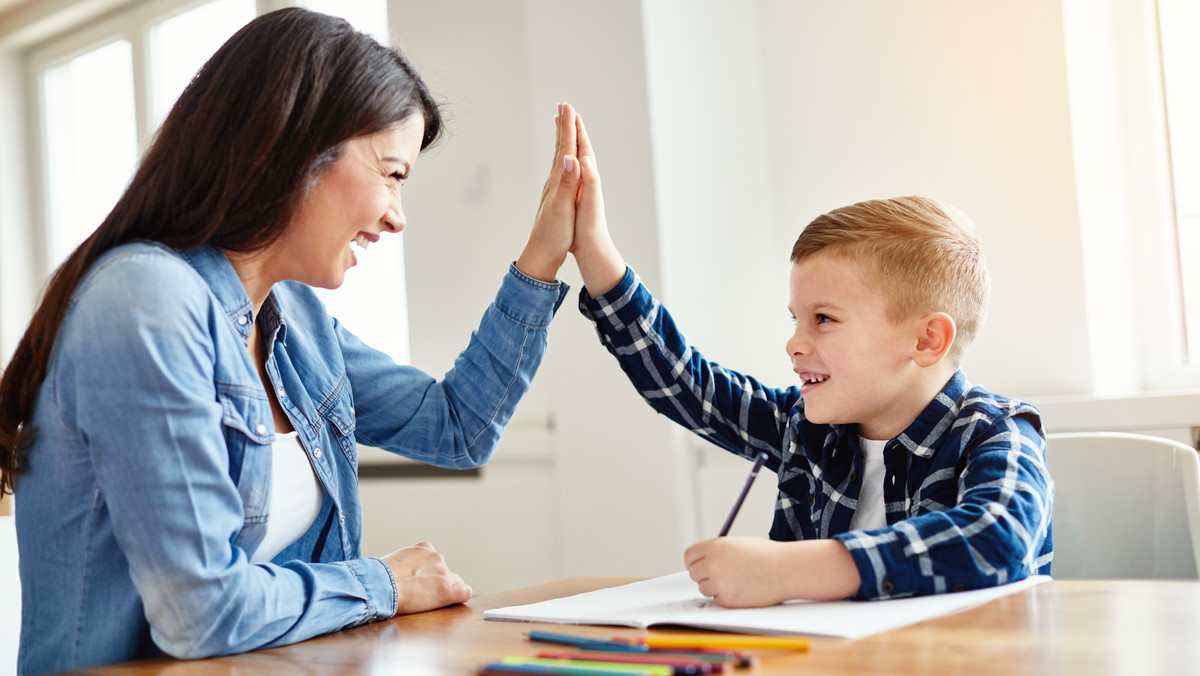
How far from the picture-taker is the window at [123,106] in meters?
3.41

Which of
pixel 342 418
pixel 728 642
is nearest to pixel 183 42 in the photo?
pixel 342 418

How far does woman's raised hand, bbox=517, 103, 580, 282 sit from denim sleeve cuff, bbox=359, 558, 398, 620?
401 mm

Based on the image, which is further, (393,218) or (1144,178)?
(1144,178)

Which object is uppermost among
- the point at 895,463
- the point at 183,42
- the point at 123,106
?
the point at 183,42

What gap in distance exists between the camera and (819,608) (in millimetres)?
836

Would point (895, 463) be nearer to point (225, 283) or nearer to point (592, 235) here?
point (592, 235)

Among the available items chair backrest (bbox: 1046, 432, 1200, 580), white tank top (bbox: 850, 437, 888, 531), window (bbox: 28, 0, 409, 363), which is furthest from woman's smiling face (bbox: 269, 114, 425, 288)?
window (bbox: 28, 0, 409, 363)

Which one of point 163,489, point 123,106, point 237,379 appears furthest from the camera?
point 123,106

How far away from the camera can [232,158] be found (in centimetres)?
96

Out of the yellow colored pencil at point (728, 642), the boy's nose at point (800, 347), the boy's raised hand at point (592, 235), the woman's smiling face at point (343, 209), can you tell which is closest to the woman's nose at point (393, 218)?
the woman's smiling face at point (343, 209)

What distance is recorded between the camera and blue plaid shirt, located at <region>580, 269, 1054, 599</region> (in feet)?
2.83

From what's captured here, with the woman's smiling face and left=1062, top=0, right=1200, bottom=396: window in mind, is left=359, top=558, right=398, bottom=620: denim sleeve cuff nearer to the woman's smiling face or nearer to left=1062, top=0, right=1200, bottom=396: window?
the woman's smiling face

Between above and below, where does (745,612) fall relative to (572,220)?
below

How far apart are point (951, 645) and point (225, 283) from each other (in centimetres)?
72
